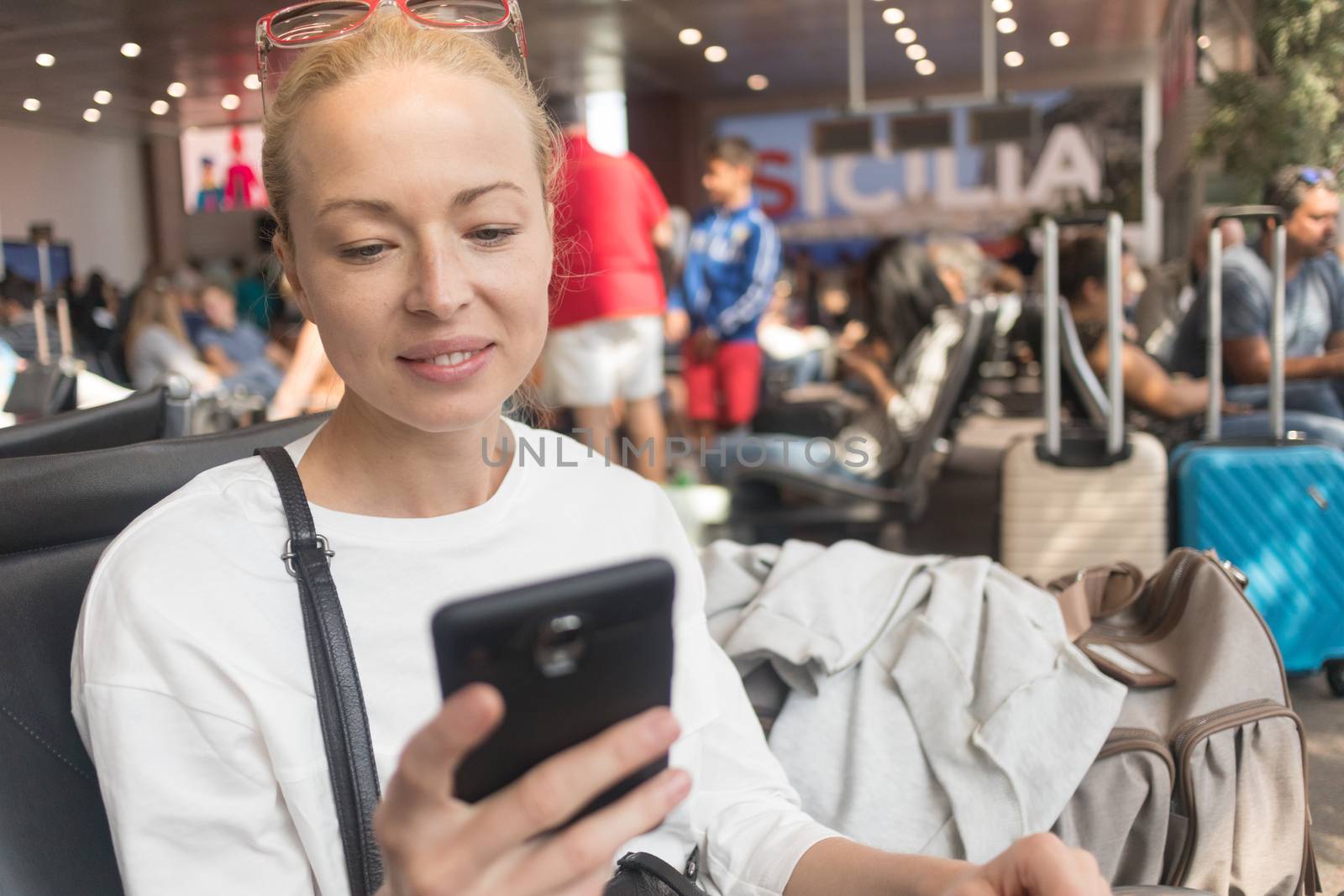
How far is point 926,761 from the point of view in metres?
1.56

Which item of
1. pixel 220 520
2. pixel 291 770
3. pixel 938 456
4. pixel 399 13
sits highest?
pixel 399 13

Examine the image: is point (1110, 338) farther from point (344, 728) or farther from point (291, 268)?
point (344, 728)

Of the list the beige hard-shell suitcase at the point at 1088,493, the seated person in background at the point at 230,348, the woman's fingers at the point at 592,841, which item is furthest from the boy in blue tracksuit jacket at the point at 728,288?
the woman's fingers at the point at 592,841

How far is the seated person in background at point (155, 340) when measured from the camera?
696 cm

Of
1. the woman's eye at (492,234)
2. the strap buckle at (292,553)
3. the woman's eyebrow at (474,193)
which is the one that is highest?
the woman's eyebrow at (474,193)

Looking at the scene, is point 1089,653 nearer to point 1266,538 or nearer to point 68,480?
point 68,480

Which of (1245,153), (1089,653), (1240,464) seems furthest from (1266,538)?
(1245,153)

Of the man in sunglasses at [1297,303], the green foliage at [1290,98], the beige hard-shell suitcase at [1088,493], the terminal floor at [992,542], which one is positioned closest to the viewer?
the terminal floor at [992,542]

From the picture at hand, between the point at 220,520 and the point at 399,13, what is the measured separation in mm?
503

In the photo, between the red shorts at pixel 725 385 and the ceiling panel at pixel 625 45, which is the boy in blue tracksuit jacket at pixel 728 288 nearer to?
the red shorts at pixel 725 385

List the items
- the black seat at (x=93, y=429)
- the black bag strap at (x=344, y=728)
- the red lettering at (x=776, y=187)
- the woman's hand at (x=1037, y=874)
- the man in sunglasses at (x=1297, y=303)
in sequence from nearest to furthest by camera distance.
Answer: the woman's hand at (x=1037, y=874), the black bag strap at (x=344, y=728), the black seat at (x=93, y=429), the man in sunglasses at (x=1297, y=303), the red lettering at (x=776, y=187)

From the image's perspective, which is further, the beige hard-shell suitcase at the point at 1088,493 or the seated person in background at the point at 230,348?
the seated person in background at the point at 230,348

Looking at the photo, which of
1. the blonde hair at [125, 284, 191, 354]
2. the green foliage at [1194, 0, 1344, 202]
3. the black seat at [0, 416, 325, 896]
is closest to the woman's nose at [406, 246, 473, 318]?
the black seat at [0, 416, 325, 896]

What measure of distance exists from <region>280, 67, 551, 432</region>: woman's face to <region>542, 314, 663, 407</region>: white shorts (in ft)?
12.2
